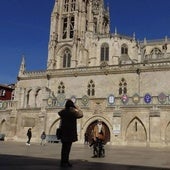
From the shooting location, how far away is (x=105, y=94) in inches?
1732

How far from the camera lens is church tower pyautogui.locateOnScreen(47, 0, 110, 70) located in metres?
72.8

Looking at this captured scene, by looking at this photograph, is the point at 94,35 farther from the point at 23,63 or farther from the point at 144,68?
the point at 144,68

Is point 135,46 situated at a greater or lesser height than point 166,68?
greater

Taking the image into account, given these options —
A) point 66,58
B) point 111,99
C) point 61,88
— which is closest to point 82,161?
point 111,99

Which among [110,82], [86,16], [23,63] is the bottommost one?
[110,82]

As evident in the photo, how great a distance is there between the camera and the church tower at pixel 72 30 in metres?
72.8

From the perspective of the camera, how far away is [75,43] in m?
74.8

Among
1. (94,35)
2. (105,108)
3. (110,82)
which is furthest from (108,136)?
(94,35)

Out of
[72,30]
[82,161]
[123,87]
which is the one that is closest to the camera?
[82,161]

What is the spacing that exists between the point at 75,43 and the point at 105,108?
40.7m

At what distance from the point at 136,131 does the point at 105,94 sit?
407 inches

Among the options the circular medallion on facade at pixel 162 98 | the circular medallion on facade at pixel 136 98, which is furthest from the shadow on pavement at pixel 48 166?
the circular medallion on facade at pixel 136 98

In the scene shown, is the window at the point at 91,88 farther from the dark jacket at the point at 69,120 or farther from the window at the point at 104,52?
the dark jacket at the point at 69,120

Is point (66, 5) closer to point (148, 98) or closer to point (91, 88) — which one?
point (91, 88)
